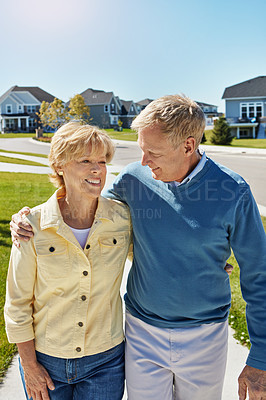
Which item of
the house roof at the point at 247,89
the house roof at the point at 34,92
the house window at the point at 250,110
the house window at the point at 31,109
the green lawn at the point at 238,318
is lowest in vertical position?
the green lawn at the point at 238,318

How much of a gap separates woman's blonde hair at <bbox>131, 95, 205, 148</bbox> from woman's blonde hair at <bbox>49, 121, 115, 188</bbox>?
243 millimetres

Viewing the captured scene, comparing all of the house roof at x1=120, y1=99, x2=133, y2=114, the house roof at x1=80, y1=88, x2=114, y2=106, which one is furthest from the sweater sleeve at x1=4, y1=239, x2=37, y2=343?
the house roof at x1=120, y1=99, x2=133, y2=114

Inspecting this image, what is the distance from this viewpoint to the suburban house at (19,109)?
2653 inches

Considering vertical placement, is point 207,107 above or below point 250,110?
above

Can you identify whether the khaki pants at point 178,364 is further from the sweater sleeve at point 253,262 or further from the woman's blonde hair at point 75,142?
the woman's blonde hair at point 75,142

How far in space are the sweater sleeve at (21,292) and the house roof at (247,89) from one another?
52.9m

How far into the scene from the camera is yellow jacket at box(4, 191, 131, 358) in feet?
7.21

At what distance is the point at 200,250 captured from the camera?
2182 millimetres

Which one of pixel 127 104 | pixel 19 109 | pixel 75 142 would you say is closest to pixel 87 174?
pixel 75 142

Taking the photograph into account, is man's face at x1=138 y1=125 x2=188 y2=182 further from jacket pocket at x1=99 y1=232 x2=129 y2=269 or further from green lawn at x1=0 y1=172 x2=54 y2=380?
green lawn at x1=0 y1=172 x2=54 y2=380

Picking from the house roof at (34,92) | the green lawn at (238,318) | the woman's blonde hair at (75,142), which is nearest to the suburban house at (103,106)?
the house roof at (34,92)

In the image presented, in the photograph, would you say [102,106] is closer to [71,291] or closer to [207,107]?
[207,107]

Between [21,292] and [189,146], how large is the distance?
1275 mm

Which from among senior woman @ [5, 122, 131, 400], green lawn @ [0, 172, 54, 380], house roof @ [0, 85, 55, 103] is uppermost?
house roof @ [0, 85, 55, 103]
